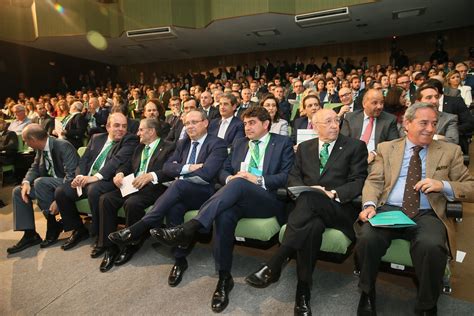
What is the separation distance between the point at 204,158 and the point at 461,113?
7.32 ft

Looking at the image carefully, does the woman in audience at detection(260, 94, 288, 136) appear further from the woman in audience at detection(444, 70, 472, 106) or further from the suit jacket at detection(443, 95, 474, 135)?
the woman in audience at detection(444, 70, 472, 106)

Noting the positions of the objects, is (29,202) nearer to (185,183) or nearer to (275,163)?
(185,183)

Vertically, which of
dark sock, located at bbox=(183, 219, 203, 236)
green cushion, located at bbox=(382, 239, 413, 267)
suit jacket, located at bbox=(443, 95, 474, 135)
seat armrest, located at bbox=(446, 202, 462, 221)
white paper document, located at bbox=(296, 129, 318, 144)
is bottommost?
green cushion, located at bbox=(382, 239, 413, 267)

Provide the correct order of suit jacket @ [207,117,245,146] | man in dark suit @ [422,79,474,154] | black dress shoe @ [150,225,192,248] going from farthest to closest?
suit jacket @ [207,117,245,146] → man in dark suit @ [422,79,474,154] → black dress shoe @ [150,225,192,248]

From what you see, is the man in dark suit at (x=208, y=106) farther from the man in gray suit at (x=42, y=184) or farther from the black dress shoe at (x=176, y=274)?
the black dress shoe at (x=176, y=274)

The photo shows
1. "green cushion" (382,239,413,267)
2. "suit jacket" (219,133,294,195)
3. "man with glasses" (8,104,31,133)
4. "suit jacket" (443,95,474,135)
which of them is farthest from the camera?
"man with glasses" (8,104,31,133)

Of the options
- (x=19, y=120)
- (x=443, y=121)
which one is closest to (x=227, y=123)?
(x=443, y=121)

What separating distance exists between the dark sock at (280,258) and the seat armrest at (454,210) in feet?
2.43

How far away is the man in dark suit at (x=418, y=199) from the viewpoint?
134 centimetres

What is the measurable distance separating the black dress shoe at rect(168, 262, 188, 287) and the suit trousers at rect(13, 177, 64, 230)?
134 centimetres

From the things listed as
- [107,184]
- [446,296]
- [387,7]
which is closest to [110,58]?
[387,7]

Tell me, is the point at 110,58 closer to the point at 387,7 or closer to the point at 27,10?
the point at 27,10

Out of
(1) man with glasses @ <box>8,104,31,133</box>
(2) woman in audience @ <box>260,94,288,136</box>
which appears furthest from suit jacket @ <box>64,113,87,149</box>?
(2) woman in audience @ <box>260,94,288,136</box>

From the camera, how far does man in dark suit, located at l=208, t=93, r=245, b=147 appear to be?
328 cm
